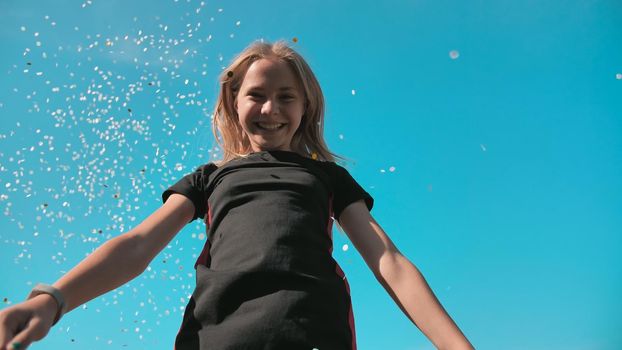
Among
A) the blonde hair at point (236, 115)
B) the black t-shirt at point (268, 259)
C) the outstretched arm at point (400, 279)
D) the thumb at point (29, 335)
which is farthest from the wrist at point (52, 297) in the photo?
the blonde hair at point (236, 115)

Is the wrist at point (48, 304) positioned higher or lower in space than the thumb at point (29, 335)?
higher

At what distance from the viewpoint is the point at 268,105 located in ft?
11.2

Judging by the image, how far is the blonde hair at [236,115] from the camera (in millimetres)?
3867

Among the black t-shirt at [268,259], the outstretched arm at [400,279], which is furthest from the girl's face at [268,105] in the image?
the outstretched arm at [400,279]

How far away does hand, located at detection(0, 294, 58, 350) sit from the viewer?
5.98 ft

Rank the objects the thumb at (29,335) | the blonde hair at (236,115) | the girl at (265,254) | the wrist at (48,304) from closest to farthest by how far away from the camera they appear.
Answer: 1. the thumb at (29,335)
2. the wrist at (48,304)
3. the girl at (265,254)
4. the blonde hair at (236,115)

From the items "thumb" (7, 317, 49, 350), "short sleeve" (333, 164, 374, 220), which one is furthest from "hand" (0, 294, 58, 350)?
"short sleeve" (333, 164, 374, 220)

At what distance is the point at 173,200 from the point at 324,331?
1248 millimetres

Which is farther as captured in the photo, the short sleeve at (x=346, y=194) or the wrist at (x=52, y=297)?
the short sleeve at (x=346, y=194)

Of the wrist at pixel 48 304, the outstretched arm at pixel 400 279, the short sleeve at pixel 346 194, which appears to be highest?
the short sleeve at pixel 346 194

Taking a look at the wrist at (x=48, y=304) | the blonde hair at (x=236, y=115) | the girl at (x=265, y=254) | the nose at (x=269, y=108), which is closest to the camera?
the wrist at (x=48, y=304)

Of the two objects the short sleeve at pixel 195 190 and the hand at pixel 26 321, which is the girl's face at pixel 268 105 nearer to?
the short sleeve at pixel 195 190

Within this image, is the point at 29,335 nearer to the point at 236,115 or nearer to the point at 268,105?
the point at 268,105

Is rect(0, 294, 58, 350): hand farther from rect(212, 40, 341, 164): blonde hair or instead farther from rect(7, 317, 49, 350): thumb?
rect(212, 40, 341, 164): blonde hair
